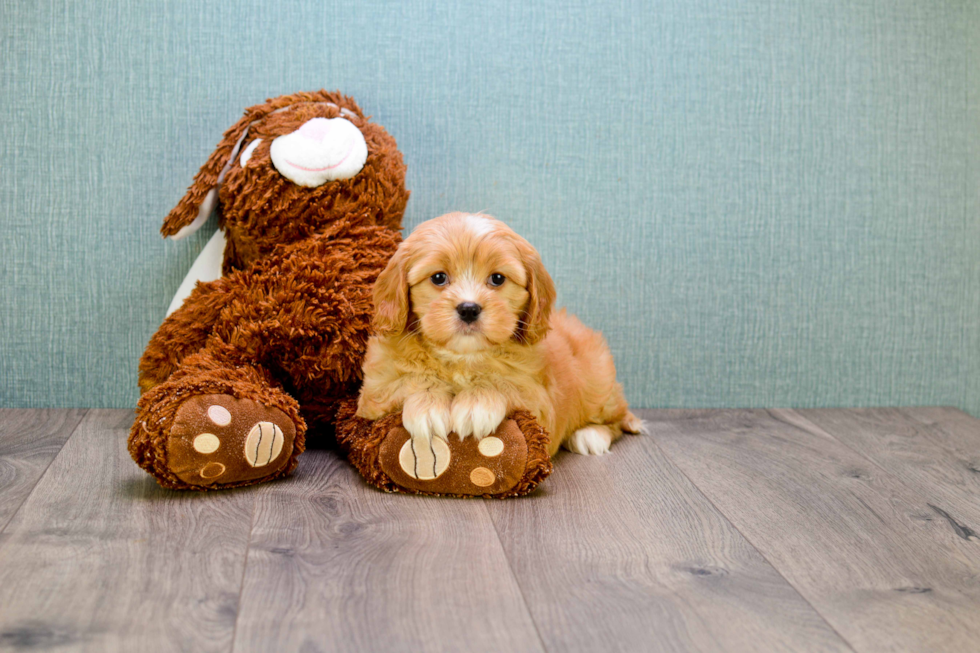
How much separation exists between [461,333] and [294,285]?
18.9 inches

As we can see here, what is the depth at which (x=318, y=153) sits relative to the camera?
1860 millimetres

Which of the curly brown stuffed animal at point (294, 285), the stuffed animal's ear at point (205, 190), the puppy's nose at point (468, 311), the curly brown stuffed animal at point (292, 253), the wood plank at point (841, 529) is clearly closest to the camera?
the wood plank at point (841, 529)

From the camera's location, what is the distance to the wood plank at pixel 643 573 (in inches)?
44.4

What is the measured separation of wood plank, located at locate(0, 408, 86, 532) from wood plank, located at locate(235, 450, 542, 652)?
17.2 inches

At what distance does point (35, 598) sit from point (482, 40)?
5.20 ft

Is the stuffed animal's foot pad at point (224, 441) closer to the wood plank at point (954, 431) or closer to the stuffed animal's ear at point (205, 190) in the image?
the stuffed animal's ear at point (205, 190)

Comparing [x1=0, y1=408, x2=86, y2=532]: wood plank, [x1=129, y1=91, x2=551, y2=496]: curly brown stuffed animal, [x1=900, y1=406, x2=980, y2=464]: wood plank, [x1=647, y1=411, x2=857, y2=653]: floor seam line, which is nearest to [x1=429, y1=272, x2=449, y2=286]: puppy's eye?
[x1=129, y1=91, x2=551, y2=496]: curly brown stuffed animal

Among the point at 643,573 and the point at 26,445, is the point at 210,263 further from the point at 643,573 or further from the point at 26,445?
the point at 643,573

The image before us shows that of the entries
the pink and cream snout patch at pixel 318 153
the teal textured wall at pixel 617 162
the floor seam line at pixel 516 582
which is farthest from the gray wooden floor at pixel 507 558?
the pink and cream snout patch at pixel 318 153

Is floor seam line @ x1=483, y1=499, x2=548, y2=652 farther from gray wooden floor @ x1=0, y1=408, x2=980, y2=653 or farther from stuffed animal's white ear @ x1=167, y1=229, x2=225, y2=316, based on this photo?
stuffed animal's white ear @ x1=167, y1=229, x2=225, y2=316

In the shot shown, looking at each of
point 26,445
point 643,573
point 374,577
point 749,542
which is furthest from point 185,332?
point 749,542

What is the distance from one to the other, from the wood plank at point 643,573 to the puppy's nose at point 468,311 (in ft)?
1.14

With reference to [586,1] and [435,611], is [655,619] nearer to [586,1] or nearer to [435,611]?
[435,611]

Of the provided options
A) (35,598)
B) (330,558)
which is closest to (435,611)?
(330,558)
